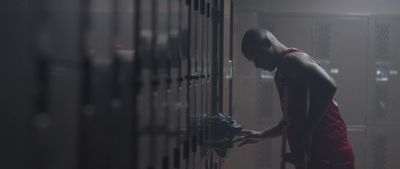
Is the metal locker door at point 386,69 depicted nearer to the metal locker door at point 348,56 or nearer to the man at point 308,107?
the metal locker door at point 348,56

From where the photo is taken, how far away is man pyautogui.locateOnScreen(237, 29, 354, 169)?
2.27 m

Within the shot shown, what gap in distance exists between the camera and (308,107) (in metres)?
2.27

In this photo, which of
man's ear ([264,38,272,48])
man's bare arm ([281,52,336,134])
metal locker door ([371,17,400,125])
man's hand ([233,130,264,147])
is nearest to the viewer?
man's bare arm ([281,52,336,134])

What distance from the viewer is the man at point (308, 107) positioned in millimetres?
2271

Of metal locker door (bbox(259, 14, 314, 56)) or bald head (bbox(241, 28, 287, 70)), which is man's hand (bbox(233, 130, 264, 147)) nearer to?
bald head (bbox(241, 28, 287, 70))

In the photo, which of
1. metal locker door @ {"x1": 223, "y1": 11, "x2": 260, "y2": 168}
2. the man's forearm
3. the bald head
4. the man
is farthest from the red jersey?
metal locker door @ {"x1": 223, "y1": 11, "x2": 260, "y2": 168}

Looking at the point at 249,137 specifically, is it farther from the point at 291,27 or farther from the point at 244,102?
the point at 291,27

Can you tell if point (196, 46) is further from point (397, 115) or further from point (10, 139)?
point (397, 115)

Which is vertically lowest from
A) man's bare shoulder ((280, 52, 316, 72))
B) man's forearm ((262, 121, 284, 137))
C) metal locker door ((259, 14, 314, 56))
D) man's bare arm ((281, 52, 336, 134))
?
man's forearm ((262, 121, 284, 137))

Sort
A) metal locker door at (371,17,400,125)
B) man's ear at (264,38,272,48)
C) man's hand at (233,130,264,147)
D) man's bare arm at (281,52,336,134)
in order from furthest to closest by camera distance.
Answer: metal locker door at (371,17,400,125) < man's hand at (233,130,264,147) < man's ear at (264,38,272,48) < man's bare arm at (281,52,336,134)

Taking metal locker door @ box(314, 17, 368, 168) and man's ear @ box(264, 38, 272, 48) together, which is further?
metal locker door @ box(314, 17, 368, 168)

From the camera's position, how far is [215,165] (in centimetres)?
269

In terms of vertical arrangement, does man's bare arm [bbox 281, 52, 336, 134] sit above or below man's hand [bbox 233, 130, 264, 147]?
above

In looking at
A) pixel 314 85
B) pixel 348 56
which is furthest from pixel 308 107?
pixel 348 56
